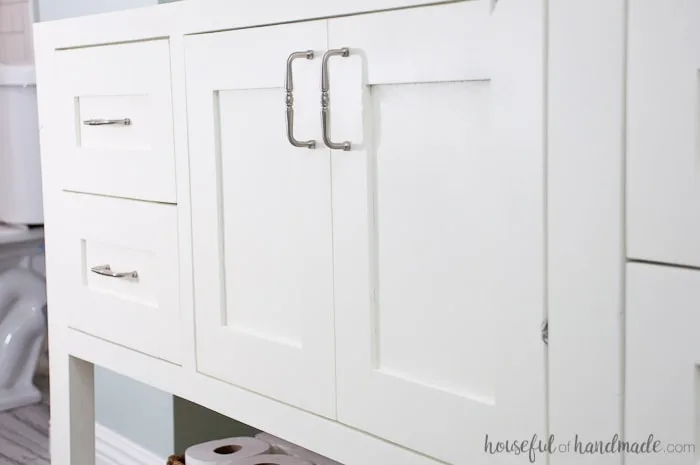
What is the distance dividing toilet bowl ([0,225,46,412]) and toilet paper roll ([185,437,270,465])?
1.24m

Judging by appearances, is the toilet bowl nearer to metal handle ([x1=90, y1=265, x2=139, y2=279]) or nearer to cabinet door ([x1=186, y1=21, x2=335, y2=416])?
metal handle ([x1=90, y1=265, x2=139, y2=279])

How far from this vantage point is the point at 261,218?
1.08 metres

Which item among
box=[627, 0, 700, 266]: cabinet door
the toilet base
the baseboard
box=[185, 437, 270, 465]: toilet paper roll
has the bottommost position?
the toilet base

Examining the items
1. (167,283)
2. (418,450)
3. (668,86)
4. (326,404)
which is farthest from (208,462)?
(668,86)

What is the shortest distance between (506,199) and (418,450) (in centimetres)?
28

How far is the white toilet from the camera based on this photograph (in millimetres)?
2553

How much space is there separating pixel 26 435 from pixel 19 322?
1.12 feet

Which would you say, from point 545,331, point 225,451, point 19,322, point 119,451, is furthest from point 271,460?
point 19,322

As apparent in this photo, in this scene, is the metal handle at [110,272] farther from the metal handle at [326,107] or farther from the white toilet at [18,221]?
the white toilet at [18,221]

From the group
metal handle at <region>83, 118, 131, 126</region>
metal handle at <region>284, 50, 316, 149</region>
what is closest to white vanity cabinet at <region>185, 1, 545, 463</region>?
metal handle at <region>284, 50, 316, 149</region>

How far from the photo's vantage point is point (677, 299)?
2.27ft

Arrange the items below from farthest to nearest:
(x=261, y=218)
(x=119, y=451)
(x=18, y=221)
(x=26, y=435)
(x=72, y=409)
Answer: (x=18, y=221) < (x=26, y=435) < (x=119, y=451) < (x=72, y=409) < (x=261, y=218)

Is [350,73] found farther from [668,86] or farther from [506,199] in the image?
[668,86]

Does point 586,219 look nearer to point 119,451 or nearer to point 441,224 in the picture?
point 441,224
